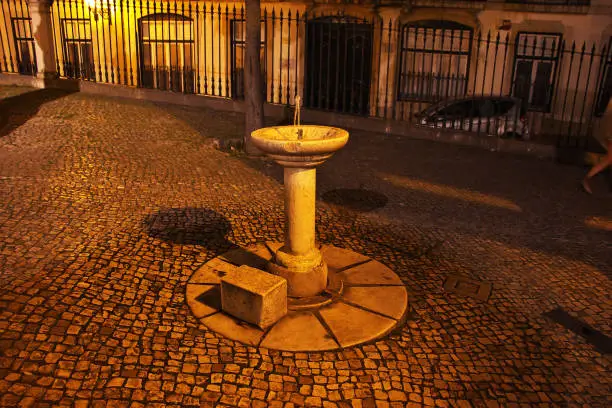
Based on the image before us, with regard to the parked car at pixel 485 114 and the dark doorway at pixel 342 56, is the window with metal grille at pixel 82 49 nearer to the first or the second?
the dark doorway at pixel 342 56

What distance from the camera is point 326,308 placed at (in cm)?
464

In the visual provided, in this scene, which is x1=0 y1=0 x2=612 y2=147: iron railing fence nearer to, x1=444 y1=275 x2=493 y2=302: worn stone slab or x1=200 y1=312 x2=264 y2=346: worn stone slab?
x1=444 y1=275 x2=493 y2=302: worn stone slab

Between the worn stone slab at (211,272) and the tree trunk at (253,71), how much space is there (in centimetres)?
456

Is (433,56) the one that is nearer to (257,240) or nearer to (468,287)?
(257,240)

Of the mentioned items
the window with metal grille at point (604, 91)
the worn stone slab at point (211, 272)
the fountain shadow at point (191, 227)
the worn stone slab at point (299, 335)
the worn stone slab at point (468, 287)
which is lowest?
the worn stone slab at point (468, 287)

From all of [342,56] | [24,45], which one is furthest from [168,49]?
[342,56]

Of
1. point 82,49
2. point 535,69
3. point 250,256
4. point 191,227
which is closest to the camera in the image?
point 250,256

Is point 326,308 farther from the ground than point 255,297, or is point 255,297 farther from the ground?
point 255,297

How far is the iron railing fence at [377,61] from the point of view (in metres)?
15.0

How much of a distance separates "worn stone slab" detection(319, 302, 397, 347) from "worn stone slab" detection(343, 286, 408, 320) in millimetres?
102

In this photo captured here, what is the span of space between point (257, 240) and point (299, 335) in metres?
1.99

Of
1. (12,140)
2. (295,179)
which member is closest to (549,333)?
(295,179)

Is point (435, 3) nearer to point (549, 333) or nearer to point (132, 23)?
point (132, 23)

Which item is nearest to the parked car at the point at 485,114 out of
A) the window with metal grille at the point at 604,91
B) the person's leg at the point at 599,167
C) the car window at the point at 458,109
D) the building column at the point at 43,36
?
the car window at the point at 458,109
